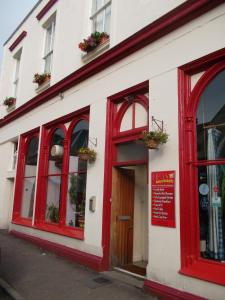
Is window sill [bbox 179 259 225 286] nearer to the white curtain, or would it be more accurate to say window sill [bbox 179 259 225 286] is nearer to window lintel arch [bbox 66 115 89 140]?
the white curtain

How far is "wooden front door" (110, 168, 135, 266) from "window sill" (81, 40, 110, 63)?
11.3ft

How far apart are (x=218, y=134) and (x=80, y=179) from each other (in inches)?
177

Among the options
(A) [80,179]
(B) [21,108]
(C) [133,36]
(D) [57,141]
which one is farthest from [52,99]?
(C) [133,36]

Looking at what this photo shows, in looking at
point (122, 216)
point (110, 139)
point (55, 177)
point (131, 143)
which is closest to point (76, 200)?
point (55, 177)

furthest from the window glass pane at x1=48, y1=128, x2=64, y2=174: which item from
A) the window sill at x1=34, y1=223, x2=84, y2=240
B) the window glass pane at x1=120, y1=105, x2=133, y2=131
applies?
the window glass pane at x1=120, y1=105, x2=133, y2=131

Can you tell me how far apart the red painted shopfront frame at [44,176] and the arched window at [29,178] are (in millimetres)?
197

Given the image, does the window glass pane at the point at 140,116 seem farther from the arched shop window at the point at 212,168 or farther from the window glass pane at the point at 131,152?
the arched shop window at the point at 212,168

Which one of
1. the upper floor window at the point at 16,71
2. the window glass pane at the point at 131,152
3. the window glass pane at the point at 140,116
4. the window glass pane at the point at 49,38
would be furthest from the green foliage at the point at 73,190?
the upper floor window at the point at 16,71

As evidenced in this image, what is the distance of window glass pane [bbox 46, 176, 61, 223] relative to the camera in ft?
31.6

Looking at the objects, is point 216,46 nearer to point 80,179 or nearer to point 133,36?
point 133,36

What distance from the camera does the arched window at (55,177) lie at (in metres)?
9.68

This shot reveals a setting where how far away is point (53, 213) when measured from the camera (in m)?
9.78

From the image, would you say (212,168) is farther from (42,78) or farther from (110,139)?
(42,78)

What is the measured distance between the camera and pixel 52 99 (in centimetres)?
1051
